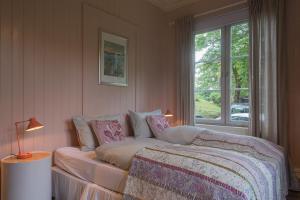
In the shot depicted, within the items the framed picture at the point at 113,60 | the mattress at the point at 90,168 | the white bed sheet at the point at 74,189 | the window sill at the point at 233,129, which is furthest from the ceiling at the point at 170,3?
the white bed sheet at the point at 74,189

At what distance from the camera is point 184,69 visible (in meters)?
3.72

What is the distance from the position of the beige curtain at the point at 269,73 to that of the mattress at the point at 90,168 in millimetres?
2083

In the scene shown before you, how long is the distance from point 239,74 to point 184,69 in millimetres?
922

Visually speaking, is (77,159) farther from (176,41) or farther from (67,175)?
(176,41)

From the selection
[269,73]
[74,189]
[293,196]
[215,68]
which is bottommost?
[293,196]

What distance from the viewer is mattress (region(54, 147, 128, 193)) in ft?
5.81

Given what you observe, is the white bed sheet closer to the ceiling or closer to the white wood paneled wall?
the white wood paneled wall

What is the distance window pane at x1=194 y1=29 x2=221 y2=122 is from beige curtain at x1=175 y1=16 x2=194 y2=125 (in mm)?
145

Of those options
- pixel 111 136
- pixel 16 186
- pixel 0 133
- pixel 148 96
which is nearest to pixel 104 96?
pixel 111 136

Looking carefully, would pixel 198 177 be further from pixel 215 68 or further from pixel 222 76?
pixel 215 68

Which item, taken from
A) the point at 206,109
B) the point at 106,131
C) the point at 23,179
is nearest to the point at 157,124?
the point at 106,131

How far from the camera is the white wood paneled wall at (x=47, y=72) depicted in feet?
6.68

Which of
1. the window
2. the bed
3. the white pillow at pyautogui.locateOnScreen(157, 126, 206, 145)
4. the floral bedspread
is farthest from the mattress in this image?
the window

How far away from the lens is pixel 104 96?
2.95 m
